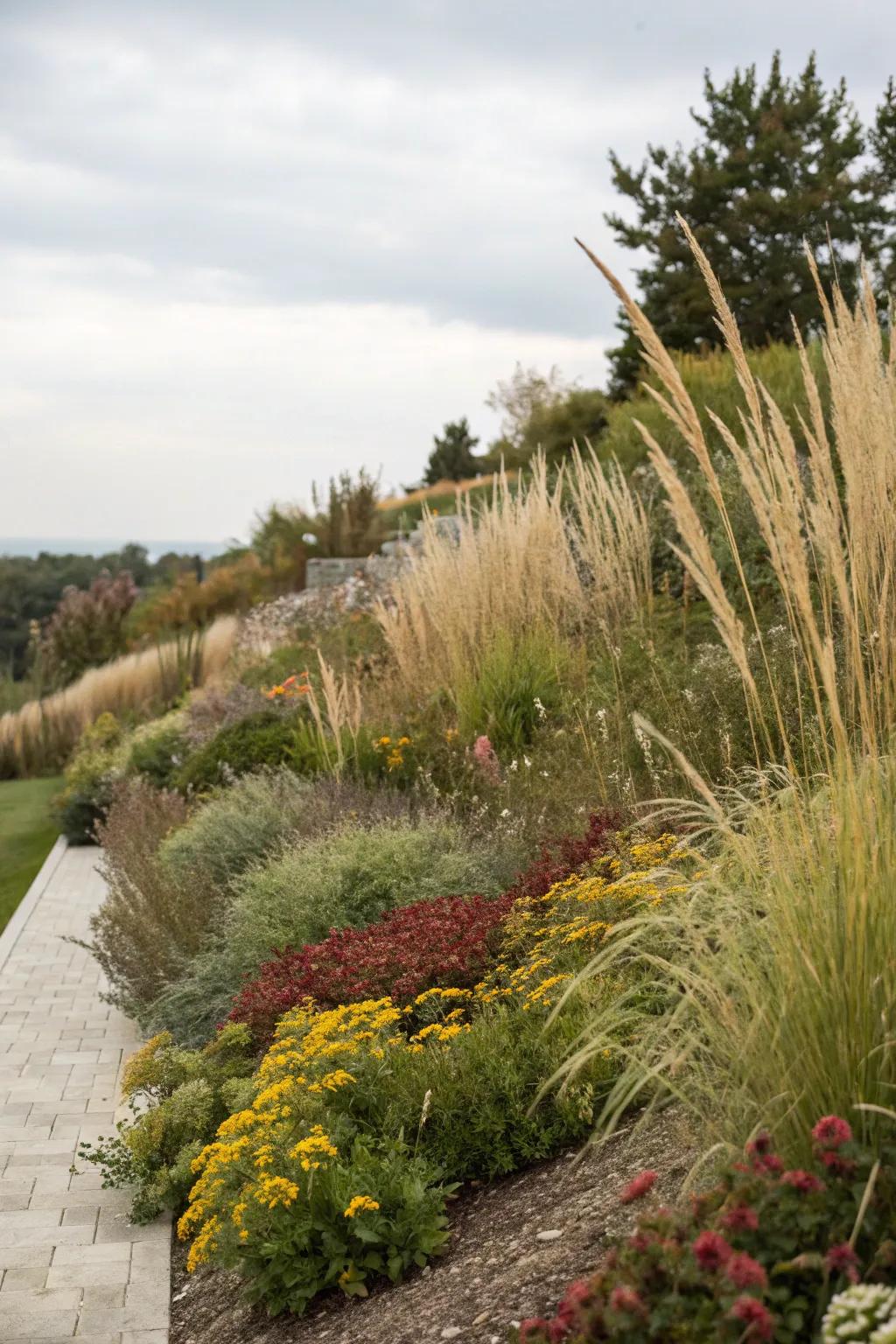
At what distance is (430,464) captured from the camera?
3819 cm

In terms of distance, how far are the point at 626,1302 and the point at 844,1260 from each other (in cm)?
33

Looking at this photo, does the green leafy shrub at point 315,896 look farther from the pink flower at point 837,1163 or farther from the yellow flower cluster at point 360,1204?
the pink flower at point 837,1163

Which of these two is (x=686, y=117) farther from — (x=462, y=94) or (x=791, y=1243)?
(x=791, y=1243)

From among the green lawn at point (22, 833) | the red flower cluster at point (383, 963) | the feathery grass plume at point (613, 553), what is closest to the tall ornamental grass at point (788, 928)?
the red flower cluster at point (383, 963)

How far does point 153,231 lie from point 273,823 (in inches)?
264

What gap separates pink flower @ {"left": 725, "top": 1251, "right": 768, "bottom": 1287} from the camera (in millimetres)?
1774

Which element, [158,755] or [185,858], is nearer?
[185,858]

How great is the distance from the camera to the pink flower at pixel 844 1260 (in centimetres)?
182

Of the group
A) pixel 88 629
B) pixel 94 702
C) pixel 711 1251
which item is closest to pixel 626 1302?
pixel 711 1251

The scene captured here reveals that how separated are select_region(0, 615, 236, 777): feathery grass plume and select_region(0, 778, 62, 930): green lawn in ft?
2.10

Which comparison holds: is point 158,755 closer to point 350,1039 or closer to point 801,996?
point 350,1039

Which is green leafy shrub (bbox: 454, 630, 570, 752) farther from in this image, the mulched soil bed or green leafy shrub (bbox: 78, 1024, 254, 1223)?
the mulched soil bed

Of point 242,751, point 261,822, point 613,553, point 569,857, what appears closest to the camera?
point 569,857

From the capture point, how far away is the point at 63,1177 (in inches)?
167
